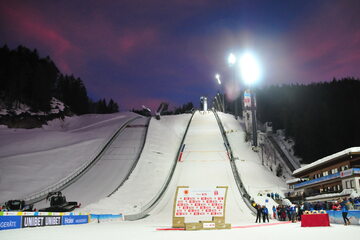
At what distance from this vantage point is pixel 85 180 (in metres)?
30.6

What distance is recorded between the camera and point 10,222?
13.6 m

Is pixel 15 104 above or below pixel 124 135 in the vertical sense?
above

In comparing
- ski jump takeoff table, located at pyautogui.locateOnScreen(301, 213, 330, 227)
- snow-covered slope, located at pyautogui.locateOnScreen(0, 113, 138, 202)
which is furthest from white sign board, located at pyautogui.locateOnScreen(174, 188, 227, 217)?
snow-covered slope, located at pyautogui.locateOnScreen(0, 113, 138, 202)

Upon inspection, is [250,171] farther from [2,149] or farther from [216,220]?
[2,149]

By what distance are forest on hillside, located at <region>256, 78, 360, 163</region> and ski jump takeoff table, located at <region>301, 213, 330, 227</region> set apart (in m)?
63.1

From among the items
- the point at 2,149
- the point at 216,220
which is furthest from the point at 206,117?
the point at 216,220

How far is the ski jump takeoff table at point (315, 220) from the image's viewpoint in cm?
1280

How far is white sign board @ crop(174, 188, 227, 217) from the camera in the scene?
12.7 metres

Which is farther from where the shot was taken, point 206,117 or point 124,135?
point 206,117

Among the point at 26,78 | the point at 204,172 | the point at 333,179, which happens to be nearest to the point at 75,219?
the point at 204,172

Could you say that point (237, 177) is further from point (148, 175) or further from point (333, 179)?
point (333, 179)

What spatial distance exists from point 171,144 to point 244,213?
23.6 m

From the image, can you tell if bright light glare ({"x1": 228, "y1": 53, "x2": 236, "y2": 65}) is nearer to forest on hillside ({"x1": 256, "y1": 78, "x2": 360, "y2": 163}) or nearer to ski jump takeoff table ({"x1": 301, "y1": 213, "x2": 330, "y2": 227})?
forest on hillside ({"x1": 256, "y1": 78, "x2": 360, "y2": 163})

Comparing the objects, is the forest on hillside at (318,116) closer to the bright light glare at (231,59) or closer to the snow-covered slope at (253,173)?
the bright light glare at (231,59)
